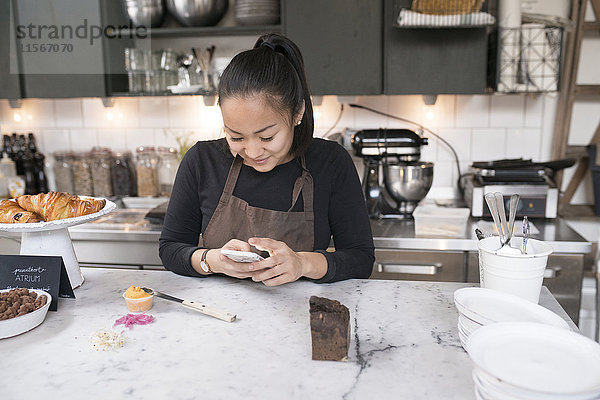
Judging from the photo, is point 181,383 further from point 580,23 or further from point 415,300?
point 580,23

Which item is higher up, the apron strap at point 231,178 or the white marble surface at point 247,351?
the apron strap at point 231,178

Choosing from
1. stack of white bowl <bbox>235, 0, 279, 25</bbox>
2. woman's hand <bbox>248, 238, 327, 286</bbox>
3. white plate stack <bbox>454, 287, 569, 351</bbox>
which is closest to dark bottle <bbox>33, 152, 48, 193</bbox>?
stack of white bowl <bbox>235, 0, 279, 25</bbox>

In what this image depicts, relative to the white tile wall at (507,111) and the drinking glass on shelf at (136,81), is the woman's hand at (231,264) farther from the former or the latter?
the white tile wall at (507,111)

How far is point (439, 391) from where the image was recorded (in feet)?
3.11

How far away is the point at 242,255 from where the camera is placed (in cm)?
130

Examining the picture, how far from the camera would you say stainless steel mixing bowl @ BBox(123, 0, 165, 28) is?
2951 millimetres

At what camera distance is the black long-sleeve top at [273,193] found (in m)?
1.69

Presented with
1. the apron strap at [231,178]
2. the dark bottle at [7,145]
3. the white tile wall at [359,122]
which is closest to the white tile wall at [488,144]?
the white tile wall at [359,122]

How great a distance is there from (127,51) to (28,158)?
3.07ft

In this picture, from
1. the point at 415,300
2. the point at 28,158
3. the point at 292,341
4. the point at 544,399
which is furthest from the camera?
the point at 28,158

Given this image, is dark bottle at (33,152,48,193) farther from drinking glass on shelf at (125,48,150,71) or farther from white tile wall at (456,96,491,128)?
white tile wall at (456,96,491,128)

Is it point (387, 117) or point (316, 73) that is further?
point (387, 117)

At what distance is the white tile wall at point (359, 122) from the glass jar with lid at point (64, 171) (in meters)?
0.14

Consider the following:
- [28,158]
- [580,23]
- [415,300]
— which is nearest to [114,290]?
[415,300]
